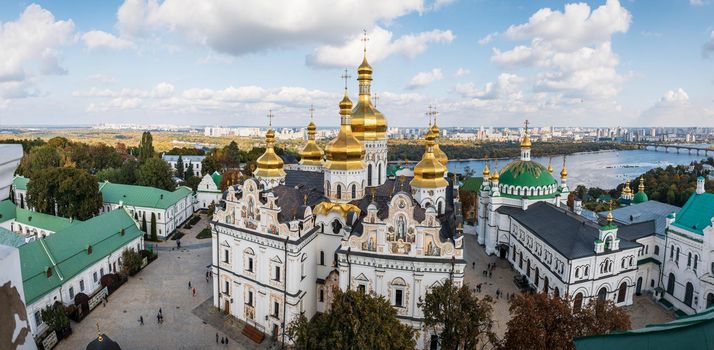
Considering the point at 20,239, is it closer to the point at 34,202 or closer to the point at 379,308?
the point at 34,202

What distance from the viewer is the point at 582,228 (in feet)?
80.5

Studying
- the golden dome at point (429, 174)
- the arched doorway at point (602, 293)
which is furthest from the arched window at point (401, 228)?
the arched doorway at point (602, 293)

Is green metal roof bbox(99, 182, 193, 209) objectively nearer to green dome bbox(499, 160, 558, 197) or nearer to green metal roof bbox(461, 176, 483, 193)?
green dome bbox(499, 160, 558, 197)

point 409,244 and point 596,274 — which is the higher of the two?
point 409,244

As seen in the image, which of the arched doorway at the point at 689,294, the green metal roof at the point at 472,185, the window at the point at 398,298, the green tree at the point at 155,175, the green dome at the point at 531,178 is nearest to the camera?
the window at the point at 398,298

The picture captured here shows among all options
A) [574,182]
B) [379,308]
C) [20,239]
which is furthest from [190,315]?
[574,182]

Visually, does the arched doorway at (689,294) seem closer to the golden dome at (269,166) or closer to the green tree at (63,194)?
the golden dome at (269,166)

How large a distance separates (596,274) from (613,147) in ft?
645

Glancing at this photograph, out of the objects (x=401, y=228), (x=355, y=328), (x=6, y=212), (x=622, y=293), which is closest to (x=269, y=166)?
(x=401, y=228)

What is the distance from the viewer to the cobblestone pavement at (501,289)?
22938 mm

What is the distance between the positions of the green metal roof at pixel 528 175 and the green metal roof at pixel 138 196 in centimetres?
2954

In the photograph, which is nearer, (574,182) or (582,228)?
(582,228)

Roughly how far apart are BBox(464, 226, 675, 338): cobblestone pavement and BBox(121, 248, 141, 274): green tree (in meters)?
22.4

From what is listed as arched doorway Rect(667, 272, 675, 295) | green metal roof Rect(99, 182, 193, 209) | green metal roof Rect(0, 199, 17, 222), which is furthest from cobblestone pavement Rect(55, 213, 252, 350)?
arched doorway Rect(667, 272, 675, 295)
